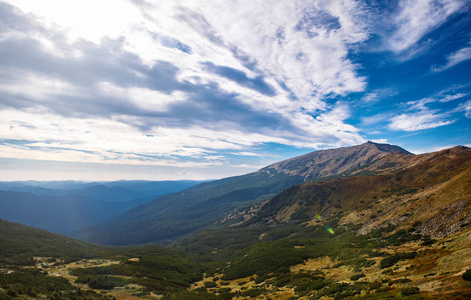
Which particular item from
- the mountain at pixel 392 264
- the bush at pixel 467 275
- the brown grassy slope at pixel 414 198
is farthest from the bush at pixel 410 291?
the brown grassy slope at pixel 414 198

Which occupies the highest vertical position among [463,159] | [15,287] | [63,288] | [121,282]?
[463,159]

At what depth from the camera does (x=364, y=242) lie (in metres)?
64.2

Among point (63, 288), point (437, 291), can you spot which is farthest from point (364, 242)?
point (63, 288)

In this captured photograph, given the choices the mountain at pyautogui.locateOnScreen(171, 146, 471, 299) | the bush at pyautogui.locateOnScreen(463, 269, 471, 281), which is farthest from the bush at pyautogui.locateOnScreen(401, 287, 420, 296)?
the bush at pyautogui.locateOnScreen(463, 269, 471, 281)

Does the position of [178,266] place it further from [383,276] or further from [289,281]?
[383,276]

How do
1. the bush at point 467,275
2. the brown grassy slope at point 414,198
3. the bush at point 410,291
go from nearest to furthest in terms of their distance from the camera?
the bush at point 467,275
the bush at point 410,291
the brown grassy slope at point 414,198

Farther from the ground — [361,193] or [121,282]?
[361,193]

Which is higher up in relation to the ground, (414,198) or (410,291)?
(414,198)

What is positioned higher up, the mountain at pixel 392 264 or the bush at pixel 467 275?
the bush at pixel 467 275

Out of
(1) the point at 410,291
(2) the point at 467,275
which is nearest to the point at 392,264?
(1) the point at 410,291

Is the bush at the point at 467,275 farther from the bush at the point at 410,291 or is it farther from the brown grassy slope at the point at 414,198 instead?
the brown grassy slope at the point at 414,198

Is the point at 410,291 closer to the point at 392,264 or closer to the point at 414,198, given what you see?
the point at 392,264

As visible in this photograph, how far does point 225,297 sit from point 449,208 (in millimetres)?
58649

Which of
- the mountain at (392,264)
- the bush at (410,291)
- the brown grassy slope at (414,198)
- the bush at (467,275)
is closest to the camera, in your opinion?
the bush at (467,275)
